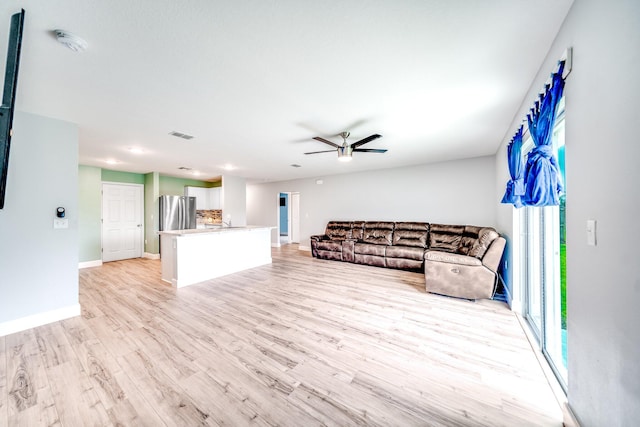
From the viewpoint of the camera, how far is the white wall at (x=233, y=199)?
702cm

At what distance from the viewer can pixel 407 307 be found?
3.20m

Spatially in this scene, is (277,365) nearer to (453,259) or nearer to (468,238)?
(453,259)

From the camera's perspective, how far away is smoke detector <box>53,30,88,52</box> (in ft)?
4.92

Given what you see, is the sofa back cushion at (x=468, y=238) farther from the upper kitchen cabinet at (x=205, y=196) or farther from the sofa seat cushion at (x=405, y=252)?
the upper kitchen cabinet at (x=205, y=196)

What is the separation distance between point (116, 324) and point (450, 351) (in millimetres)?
3626

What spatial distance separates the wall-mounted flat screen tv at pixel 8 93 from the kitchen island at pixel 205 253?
285 cm

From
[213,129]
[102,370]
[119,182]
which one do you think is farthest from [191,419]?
[119,182]

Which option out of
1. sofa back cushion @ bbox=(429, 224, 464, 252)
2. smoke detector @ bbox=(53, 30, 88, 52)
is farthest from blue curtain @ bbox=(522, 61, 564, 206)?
sofa back cushion @ bbox=(429, 224, 464, 252)

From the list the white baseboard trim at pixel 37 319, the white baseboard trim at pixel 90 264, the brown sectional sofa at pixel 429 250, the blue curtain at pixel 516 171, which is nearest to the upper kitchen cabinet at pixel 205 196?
the white baseboard trim at pixel 90 264

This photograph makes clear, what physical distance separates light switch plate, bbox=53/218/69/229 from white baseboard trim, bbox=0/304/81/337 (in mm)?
1017

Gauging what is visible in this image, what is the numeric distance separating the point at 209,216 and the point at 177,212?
137 cm

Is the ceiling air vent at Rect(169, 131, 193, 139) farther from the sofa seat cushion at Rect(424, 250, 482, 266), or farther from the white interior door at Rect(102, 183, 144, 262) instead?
the white interior door at Rect(102, 183, 144, 262)

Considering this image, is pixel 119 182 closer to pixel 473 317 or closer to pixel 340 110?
pixel 340 110

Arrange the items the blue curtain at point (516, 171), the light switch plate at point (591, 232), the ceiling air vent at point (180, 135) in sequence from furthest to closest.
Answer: the ceiling air vent at point (180, 135), the blue curtain at point (516, 171), the light switch plate at point (591, 232)
